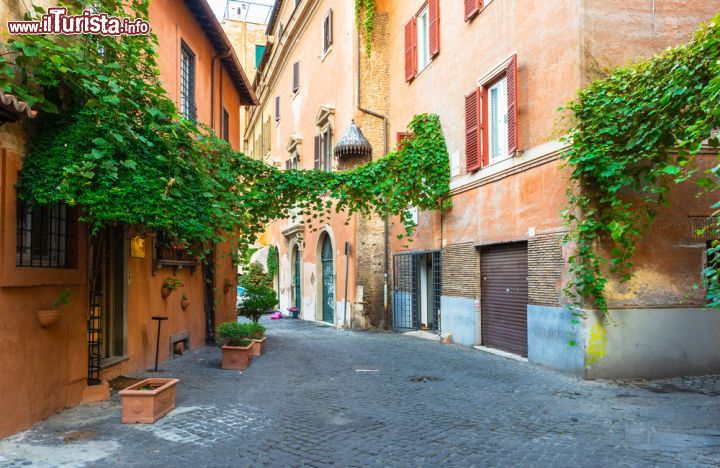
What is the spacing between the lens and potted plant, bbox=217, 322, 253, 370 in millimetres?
9945

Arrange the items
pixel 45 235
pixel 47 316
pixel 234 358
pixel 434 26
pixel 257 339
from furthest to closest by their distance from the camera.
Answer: pixel 434 26 < pixel 257 339 < pixel 234 358 < pixel 45 235 < pixel 47 316

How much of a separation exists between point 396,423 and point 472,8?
31.2 feet

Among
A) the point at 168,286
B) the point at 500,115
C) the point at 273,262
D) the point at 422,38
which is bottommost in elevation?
the point at 168,286

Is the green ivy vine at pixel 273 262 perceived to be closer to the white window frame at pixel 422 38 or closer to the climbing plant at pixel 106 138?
the white window frame at pixel 422 38

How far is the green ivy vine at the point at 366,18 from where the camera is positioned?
17.6 metres

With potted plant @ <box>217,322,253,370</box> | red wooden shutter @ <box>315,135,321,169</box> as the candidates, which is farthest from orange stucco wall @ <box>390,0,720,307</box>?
red wooden shutter @ <box>315,135,321,169</box>

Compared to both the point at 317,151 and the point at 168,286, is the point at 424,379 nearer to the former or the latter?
the point at 168,286

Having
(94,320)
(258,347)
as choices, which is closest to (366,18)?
(258,347)

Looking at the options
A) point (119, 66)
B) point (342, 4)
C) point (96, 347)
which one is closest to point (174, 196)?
point (119, 66)

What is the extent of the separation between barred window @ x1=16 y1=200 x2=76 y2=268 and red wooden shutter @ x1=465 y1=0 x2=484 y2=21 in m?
9.16

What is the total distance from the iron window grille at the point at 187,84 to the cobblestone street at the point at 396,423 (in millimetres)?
5412

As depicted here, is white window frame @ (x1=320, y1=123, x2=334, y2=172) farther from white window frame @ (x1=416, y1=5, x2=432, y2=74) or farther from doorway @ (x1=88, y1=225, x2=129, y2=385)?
doorway @ (x1=88, y1=225, x2=129, y2=385)

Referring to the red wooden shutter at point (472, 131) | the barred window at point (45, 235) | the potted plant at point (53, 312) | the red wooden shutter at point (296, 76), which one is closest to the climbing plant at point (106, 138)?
the barred window at point (45, 235)

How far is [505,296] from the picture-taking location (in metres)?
11.5
